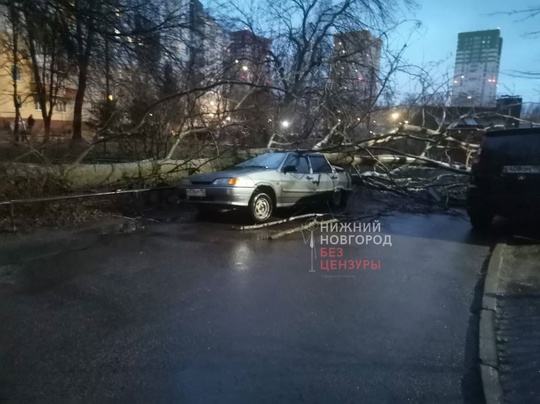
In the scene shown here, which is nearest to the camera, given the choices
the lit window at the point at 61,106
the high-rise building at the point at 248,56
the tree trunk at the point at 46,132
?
the tree trunk at the point at 46,132

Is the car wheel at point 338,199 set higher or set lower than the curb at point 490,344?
higher

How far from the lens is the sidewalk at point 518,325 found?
2.93 meters

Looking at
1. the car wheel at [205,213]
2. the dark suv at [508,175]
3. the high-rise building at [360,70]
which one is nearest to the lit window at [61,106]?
the high-rise building at [360,70]

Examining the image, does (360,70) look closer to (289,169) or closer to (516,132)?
(289,169)

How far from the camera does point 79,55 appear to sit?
35.3 feet

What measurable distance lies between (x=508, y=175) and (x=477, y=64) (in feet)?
27.4

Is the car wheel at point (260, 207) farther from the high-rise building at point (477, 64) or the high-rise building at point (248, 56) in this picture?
the high-rise building at point (248, 56)

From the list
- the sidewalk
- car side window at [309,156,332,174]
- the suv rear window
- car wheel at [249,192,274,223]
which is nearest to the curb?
the sidewalk

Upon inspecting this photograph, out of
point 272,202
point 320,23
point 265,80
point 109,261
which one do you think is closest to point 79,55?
point 272,202

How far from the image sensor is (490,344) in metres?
3.43

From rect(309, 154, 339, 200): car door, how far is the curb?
4662 millimetres

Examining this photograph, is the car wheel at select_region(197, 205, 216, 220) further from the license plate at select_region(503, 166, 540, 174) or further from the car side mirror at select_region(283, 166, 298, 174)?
the license plate at select_region(503, 166, 540, 174)

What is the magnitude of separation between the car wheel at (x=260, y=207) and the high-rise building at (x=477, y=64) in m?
8.33

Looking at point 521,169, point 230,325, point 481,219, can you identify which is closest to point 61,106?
point 481,219
